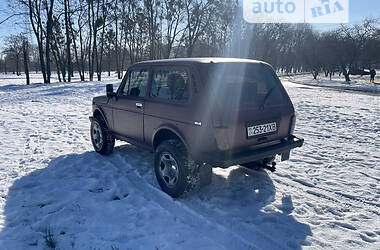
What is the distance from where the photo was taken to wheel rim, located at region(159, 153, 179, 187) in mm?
3744

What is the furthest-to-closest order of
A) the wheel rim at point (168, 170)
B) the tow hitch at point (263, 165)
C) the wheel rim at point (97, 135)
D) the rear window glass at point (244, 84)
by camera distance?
the wheel rim at point (97, 135)
the tow hitch at point (263, 165)
the wheel rim at point (168, 170)
the rear window glass at point (244, 84)

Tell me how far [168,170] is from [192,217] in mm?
831

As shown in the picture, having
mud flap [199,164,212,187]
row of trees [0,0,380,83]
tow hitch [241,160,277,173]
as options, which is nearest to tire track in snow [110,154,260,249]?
mud flap [199,164,212,187]

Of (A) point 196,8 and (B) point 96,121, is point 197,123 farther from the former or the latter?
(A) point 196,8

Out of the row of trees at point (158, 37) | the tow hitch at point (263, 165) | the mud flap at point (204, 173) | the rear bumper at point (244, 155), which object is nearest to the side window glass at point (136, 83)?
the mud flap at point (204, 173)

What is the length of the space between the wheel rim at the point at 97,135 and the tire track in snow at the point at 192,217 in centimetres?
141

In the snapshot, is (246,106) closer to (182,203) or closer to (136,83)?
(182,203)

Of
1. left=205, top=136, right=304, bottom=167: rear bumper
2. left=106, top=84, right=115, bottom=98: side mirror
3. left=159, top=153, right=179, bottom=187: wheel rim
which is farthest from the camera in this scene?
left=106, top=84, right=115, bottom=98: side mirror

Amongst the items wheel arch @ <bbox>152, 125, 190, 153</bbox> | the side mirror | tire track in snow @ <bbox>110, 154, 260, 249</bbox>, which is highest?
the side mirror

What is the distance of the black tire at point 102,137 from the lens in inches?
213

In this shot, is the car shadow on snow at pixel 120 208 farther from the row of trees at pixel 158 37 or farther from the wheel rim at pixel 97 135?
the row of trees at pixel 158 37

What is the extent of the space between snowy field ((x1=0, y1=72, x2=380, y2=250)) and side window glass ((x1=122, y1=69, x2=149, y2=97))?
1.38 metres

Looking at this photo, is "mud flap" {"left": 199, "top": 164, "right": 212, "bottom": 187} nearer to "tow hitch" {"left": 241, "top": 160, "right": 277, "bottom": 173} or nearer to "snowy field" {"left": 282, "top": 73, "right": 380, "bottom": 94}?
"tow hitch" {"left": 241, "top": 160, "right": 277, "bottom": 173}

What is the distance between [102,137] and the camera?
5441mm
